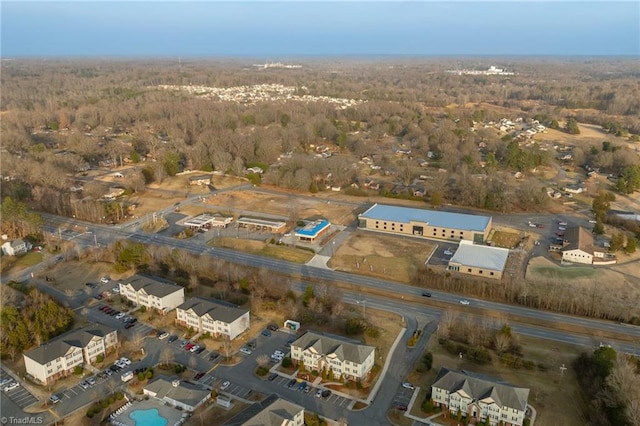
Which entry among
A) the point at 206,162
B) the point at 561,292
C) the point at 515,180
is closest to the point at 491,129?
the point at 515,180

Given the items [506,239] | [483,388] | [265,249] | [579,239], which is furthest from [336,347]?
[579,239]

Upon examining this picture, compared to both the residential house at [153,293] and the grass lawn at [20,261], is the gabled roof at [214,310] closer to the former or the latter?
the residential house at [153,293]

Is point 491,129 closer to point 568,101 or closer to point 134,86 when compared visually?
point 568,101

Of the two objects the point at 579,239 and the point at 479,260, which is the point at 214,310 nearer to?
the point at 479,260

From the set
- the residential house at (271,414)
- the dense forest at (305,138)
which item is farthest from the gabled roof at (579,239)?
the residential house at (271,414)

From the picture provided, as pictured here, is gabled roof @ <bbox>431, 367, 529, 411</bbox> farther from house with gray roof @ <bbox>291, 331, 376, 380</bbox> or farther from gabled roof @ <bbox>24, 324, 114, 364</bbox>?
gabled roof @ <bbox>24, 324, 114, 364</bbox>

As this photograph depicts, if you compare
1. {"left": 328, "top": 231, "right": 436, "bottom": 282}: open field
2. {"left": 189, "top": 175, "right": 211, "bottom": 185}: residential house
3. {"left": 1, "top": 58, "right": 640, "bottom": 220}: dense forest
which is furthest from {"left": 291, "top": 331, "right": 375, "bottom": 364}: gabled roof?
{"left": 189, "top": 175, "right": 211, "bottom": 185}: residential house
